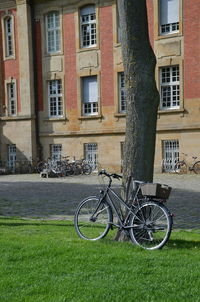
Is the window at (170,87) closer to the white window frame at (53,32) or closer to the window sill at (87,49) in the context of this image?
the window sill at (87,49)

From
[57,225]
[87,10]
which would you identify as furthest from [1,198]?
[87,10]

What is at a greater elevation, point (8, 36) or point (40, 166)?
point (8, 36)

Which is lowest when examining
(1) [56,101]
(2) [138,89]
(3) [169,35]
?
(2) [138,89]

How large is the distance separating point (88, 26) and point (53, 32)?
2466 mm

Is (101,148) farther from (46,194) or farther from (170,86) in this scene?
(46,194)

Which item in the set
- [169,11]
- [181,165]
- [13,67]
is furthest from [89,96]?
[181,165]

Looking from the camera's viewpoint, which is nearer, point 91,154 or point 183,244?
point 183,244

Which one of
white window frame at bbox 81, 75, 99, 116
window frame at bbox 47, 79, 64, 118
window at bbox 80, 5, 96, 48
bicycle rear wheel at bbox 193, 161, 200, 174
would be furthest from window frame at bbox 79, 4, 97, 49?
bicycle rear wheel at bbox 193, 161, 200, 174

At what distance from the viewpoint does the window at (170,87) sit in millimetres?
23109

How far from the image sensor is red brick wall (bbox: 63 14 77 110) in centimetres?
2600

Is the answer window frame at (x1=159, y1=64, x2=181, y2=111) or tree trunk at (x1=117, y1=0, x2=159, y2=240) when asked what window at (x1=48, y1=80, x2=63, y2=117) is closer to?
window frame at (x1=159, y1=64, x2=181, y2=111)

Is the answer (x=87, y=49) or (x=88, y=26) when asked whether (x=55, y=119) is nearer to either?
(x=87, y=49)

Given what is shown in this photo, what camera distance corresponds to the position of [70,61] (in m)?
26.1

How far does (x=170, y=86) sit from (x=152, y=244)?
17.9 m
